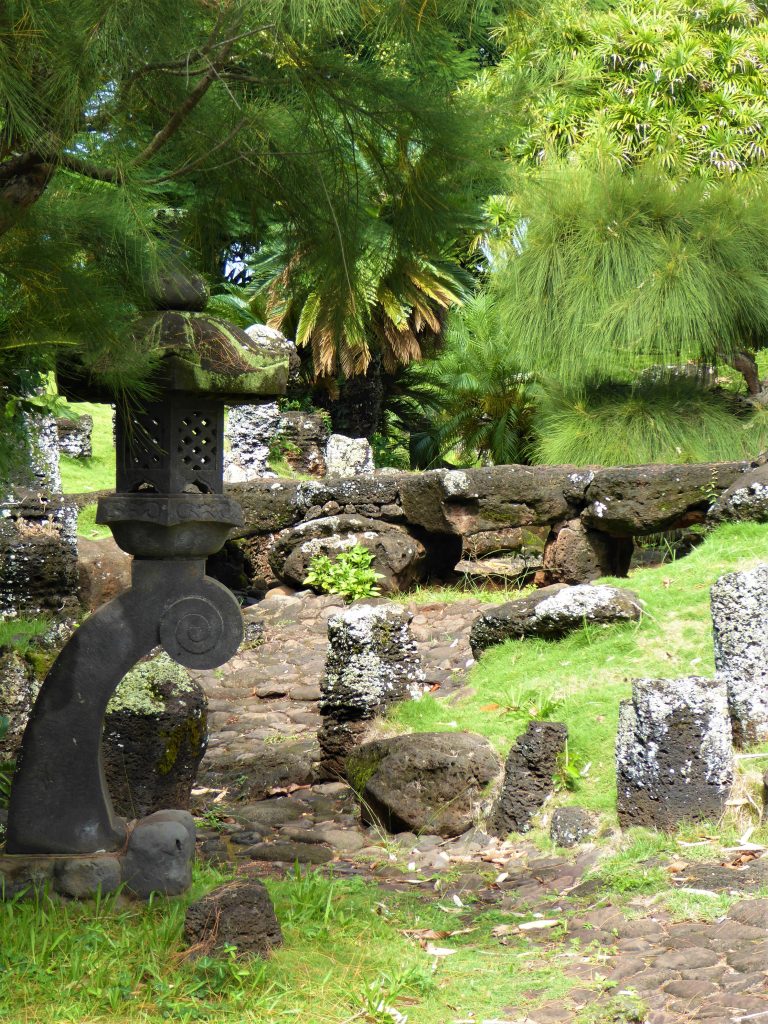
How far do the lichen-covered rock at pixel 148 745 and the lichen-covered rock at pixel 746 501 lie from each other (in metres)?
4.13

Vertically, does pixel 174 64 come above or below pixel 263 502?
above

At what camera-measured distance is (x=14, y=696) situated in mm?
6359

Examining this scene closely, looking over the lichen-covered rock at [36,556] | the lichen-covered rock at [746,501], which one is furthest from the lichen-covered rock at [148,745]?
the lichen-covered rock at [746,501]

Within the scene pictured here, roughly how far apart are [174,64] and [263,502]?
8052mm

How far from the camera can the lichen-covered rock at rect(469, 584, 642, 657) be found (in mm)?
6895

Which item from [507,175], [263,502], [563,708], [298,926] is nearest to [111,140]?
[507,175]

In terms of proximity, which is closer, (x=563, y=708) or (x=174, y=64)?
(x=174, y=64)

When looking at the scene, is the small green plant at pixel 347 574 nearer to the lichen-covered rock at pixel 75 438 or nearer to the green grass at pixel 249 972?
the green grass at pixel 249 972

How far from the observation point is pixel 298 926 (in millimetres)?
3895

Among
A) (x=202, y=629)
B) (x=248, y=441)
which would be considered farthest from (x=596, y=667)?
(x=248, y=441)

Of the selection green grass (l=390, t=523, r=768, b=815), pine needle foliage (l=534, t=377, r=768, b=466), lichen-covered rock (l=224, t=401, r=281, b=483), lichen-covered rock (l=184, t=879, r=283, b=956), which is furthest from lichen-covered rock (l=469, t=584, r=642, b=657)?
lichen-covered rock (l=224, t=401, r=281, b=483)

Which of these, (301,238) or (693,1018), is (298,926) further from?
(301,238)

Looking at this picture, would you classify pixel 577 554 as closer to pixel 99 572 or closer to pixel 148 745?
pixel 99 572

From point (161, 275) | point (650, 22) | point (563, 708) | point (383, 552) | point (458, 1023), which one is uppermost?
point (650, 22)
